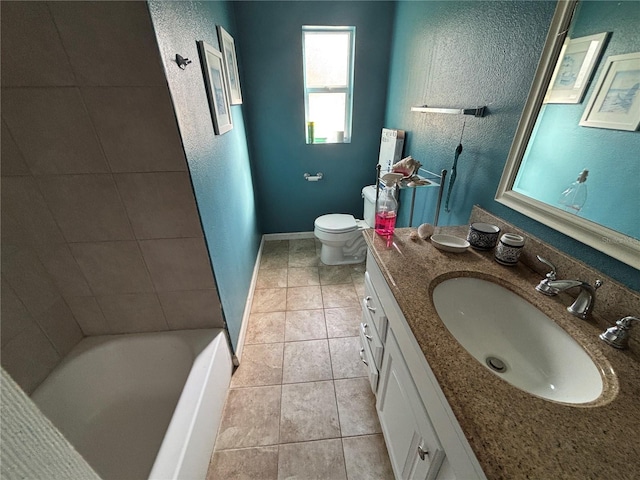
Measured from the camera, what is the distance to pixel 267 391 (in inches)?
56.6

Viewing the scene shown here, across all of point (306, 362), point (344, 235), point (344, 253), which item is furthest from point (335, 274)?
point (306, 362)

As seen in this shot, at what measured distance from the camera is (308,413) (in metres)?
1.33

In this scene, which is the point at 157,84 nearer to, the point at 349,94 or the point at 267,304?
the point at 267,304

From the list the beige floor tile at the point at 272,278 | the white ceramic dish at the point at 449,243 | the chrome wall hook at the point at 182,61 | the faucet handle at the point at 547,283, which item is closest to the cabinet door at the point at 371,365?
the white ceramic dish at the point at 449,243

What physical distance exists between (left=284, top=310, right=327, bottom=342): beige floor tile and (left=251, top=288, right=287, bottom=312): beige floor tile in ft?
0.41

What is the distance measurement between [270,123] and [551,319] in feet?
7.71

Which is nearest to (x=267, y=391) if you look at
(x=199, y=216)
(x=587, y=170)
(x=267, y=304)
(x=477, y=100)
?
(x=267, y=304)

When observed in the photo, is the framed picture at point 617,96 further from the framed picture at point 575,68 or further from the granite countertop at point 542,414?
the granite countertop at point 542,414

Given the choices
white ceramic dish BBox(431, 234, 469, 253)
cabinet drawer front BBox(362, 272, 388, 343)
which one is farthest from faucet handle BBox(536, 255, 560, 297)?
cabinet drawer front BBox(362, 272, 388, 343)

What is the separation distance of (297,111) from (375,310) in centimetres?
196

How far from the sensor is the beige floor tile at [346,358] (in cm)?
152

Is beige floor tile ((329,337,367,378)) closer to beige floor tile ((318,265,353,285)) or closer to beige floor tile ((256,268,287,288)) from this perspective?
beige floor tile ((318,265,353,285))

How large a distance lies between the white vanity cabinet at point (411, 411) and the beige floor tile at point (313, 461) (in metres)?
0.25

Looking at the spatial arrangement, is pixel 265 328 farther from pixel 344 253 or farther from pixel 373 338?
pixel 344 253
